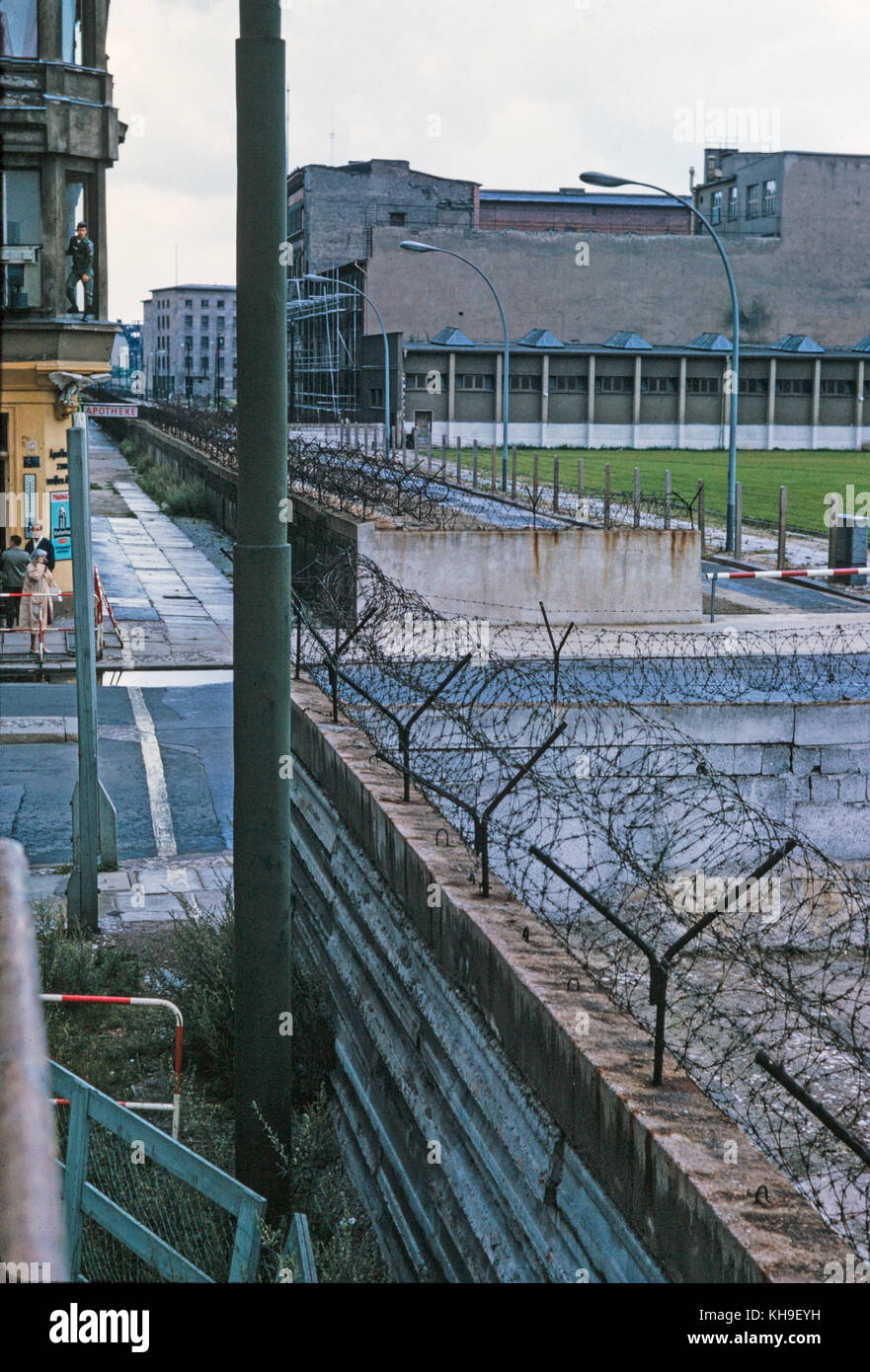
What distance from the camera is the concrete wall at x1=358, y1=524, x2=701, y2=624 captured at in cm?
2147

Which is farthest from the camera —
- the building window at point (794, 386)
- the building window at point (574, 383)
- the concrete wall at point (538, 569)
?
the building window at point (794, 386)

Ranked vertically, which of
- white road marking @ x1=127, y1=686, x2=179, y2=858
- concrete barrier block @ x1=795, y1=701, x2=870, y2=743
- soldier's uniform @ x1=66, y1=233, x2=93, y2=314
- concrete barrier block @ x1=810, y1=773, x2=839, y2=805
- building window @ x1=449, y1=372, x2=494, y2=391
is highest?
building window @ x1=449, y1=372, x2=494, y2=391

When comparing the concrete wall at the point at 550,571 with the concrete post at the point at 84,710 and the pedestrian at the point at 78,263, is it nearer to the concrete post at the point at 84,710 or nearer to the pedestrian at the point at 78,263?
the pedestrian at the point at 78,263

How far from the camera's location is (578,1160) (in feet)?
15.2

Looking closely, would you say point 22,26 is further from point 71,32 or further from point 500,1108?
point 500,1108

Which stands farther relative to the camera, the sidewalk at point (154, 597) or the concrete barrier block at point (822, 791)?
A: the sidewalk at point (154, 597)

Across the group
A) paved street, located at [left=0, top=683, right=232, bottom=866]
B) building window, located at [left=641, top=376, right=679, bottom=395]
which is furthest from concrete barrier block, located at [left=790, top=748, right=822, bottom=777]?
building window, located at [left=641, top=376, right=679, bottom=395]

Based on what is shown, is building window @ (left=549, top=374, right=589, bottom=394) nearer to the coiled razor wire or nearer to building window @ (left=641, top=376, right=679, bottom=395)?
building window @ (left=641, top=376, right=679, bottom=395)

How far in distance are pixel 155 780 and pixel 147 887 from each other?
381 centimetres

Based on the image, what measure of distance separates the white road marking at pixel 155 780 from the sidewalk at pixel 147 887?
17.2 inches

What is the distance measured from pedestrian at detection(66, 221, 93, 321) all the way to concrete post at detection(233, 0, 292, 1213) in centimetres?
2118

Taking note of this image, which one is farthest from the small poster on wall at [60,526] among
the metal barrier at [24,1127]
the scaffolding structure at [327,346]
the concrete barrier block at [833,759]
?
the scaffolding structure at [327,346]

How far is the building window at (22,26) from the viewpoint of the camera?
82.3 feet

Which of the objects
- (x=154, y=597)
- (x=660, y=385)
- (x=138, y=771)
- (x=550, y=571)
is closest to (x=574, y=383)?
(x=660, y=385)
